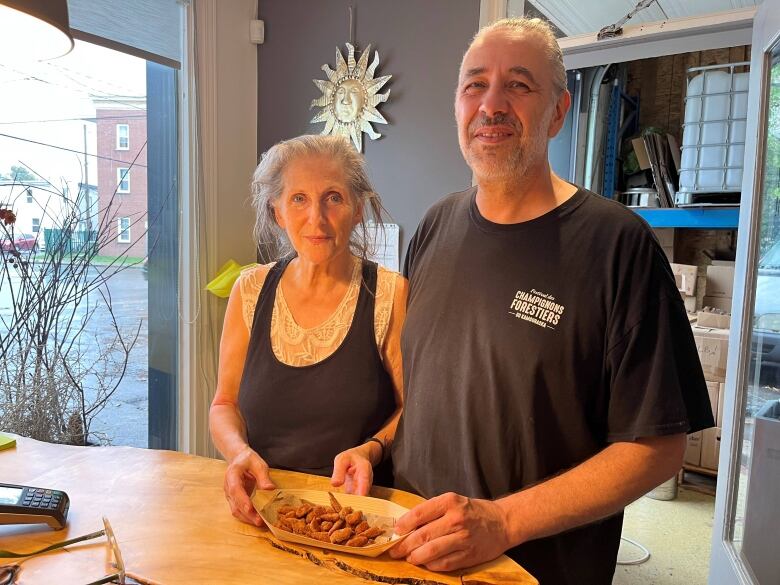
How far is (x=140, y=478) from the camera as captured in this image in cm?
123

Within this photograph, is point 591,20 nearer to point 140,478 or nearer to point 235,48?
point 235,48

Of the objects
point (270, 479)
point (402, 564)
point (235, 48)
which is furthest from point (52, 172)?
point (402, 564)

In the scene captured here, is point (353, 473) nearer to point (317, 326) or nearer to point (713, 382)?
point (317, 326)

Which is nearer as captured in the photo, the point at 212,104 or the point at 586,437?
the point at 586,437

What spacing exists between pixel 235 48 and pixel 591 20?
2.36m

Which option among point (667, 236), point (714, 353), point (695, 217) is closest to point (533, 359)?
point (714, 353)

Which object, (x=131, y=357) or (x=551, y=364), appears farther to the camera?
(x=131, y=357)

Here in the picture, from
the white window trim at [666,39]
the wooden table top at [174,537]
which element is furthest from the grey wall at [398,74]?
the wooden table top at [174,537]

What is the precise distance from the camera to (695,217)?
4391 millimetres

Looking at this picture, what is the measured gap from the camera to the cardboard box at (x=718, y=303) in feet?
14.2

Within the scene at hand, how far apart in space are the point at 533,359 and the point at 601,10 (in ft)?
12.0

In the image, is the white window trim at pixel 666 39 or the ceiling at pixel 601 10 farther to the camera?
the ceiling at pixel 601 10

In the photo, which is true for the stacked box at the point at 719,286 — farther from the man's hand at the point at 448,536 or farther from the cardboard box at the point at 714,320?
the man's hand at the point at 448,536

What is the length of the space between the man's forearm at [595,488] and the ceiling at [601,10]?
292cm
